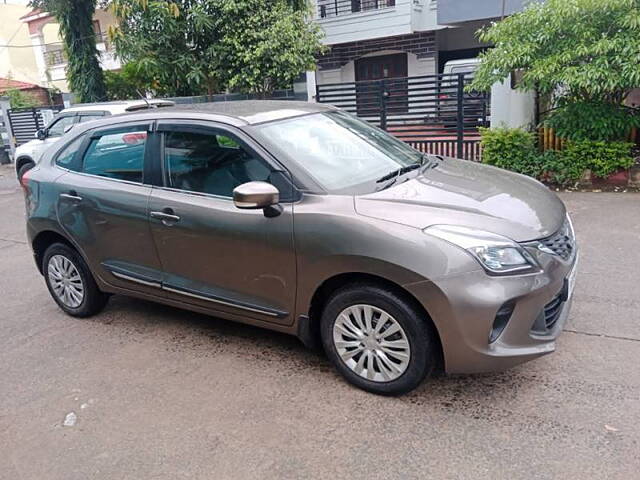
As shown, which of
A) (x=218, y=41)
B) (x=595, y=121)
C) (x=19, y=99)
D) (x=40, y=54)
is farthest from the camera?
(x=40, y=54)

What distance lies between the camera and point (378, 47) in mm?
17578

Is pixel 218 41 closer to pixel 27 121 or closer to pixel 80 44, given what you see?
pixel 80 44

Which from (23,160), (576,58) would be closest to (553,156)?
(576,58)

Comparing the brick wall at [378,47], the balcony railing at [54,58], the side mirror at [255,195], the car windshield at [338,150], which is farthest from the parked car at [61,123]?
the balcony railing at [54,58]

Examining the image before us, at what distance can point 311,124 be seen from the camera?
3998mm

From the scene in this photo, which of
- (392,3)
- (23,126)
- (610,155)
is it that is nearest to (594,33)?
(610,155)

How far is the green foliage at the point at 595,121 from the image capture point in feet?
24.6

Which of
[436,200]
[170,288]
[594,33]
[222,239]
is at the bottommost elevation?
[170,288]

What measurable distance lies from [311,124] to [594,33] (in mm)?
4955

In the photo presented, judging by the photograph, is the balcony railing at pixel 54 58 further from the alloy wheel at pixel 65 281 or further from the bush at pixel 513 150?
the alloy wheel at pixel 65 281

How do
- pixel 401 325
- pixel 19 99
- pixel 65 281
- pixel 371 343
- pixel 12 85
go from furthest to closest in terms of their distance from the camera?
pixel 12 85 → pixel 19 99 → pixel 65 281 → pixel 371 343 → pixel 401 325

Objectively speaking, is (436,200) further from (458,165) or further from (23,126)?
(23,126)

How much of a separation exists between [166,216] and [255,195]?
922 millimetres

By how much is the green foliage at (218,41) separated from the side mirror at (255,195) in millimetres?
9223
